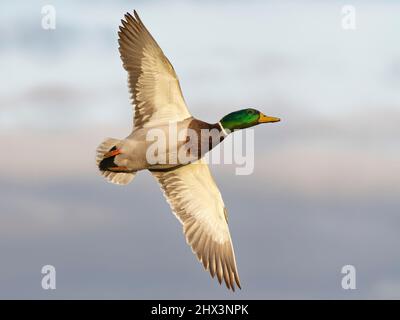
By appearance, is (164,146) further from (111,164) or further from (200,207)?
(200,207)

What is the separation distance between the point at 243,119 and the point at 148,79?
54.3 inches

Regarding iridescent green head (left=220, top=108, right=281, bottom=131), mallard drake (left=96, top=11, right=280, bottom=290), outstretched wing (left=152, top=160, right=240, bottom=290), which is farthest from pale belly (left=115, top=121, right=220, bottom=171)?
outstretched wing (left=152, top=160, right=240, bottom=290)

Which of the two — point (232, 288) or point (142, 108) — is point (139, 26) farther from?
point (232, 288)

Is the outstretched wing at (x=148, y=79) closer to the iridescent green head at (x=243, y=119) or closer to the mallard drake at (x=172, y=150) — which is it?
the mallard drake at (x=172, y=150)

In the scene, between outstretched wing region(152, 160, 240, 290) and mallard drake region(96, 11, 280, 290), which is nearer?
mallard drake region(96, 11, 280, 290)

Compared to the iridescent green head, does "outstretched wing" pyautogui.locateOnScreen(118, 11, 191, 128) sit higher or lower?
higher

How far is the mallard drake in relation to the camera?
37.7 feet

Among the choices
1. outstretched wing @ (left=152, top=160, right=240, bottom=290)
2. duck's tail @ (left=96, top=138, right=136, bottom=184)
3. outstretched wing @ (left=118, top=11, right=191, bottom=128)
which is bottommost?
outstretched wing @ (left=152, top=160, right=240, bottom=290)

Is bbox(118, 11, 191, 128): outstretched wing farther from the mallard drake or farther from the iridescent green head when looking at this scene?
the iridescent green head

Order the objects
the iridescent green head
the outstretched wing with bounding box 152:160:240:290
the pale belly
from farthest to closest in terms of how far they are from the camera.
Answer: the outstretched wing with bounding box 152:160:240:290 < the iridescent green head < the pale belly

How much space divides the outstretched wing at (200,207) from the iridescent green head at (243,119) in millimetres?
858

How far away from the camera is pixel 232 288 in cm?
1198

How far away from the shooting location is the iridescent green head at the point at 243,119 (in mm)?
11609

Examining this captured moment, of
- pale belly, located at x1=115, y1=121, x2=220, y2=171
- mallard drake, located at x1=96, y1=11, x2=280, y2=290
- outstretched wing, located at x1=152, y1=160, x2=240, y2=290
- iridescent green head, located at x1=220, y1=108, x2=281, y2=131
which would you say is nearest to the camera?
pale belly, located at x1=115, y1=121, x2=220, y2=171
